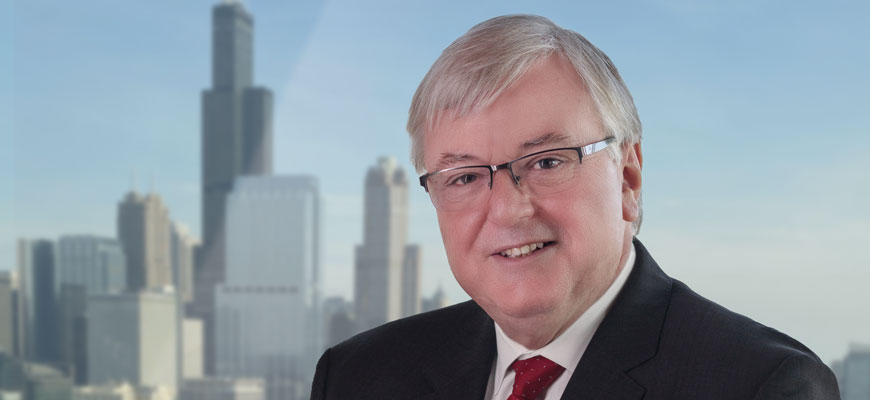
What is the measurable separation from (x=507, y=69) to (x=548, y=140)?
12 cm

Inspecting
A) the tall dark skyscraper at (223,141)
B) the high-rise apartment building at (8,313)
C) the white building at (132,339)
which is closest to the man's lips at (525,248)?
the high-rise apartment building at (8,313)

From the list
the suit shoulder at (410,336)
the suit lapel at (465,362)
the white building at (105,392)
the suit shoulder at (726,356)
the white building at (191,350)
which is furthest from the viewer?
the white building at (191,350)

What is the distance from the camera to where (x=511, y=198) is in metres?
1.10

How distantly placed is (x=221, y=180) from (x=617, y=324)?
25.0 m

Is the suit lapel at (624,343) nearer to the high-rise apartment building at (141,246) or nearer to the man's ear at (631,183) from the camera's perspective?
the man's ear at (631,183)

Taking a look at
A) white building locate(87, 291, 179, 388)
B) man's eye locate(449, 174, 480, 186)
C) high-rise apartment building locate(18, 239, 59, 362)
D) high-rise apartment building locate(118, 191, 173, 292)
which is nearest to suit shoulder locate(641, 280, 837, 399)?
man's eye locate(449, 174, 480, 186)

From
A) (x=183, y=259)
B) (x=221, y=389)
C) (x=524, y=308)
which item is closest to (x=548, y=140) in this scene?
(x=524, y=308)

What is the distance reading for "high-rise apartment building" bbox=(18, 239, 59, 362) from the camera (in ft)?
72.4

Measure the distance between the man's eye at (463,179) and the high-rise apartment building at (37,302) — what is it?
926 inches

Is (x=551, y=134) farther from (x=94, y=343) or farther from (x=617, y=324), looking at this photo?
(x=94, y=343)

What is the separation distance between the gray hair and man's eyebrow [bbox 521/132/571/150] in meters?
0.07

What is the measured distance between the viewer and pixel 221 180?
82.5 feet

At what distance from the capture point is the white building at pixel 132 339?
23.6m

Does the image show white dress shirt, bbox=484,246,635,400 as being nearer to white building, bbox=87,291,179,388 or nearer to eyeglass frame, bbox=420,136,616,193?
eyeglass frame, bbox=420,136,616,193
